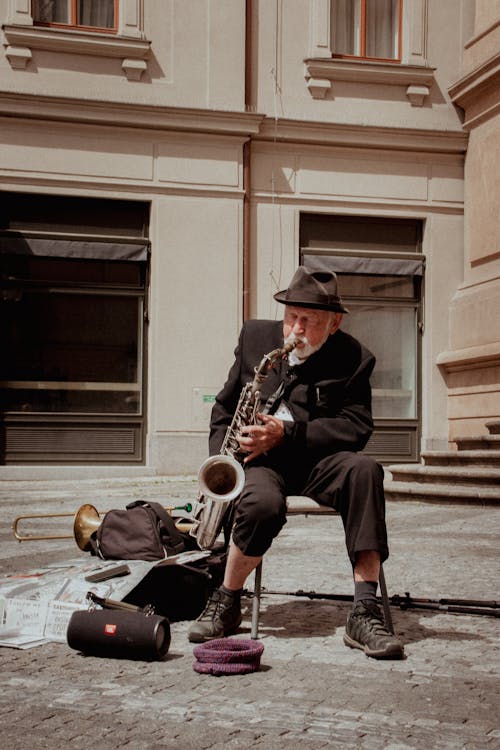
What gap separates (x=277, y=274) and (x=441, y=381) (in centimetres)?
272

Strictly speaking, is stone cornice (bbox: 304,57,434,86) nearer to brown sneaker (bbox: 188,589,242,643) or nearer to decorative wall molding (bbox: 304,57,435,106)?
decorative wall molding (bbox: 304,57,435,106)

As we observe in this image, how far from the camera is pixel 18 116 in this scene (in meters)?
12.9

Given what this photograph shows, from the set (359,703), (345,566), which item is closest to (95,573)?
(359,703)

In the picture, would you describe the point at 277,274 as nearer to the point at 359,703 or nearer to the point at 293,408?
the point at 293,408

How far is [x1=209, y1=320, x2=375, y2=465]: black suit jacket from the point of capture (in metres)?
4.44

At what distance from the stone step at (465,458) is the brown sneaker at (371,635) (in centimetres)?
644

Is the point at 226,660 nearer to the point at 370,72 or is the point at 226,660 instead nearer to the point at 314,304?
the point at 314,304

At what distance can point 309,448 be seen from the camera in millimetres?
4398

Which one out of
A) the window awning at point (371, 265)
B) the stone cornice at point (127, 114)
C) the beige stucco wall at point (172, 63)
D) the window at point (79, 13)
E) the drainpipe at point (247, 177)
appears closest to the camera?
the stone cornice at point (127, 114)

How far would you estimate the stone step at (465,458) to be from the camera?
10383 mm

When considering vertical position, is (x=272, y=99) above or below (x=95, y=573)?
above

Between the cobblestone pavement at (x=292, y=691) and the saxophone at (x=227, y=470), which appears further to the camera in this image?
the saxophone at (x=227, y=470)

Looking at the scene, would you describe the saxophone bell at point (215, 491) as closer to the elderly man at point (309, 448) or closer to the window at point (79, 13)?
the elderly man at point (309, 448)

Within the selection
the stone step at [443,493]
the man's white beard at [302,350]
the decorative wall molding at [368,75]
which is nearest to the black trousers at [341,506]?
the man's white beard at [302,350]
